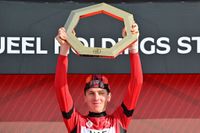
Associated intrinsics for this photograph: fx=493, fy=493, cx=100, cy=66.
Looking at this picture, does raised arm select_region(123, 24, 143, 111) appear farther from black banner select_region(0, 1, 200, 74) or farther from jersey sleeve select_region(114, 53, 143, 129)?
black banner select_region(0, 1, 200, 74)

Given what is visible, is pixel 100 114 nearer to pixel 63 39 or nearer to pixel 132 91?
pixel 132 91

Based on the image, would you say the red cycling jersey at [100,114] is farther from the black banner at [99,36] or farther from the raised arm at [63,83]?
the black banner at [99,36]

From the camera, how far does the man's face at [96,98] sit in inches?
88.7

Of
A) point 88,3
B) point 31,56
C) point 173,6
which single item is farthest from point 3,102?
point 173,6

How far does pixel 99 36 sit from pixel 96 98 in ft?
5.41

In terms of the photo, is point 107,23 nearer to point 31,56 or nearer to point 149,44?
point 149,44

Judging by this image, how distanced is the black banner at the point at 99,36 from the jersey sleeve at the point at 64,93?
1.60 meters

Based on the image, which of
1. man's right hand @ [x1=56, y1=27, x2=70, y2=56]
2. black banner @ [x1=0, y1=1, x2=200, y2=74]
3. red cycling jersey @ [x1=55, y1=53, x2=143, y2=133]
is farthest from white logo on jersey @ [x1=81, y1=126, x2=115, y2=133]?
black banner @ [x1=0, y1=1, x2=200, y2=74]

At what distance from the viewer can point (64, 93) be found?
7.24ft

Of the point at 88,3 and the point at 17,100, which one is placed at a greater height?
the point at 88,3

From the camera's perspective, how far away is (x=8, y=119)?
4.02m

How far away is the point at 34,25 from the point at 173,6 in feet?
3.60

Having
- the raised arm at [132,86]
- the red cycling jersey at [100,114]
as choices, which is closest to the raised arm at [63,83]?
the red cycling jersey at [100,114]

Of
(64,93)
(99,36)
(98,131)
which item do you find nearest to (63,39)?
(64,93)
